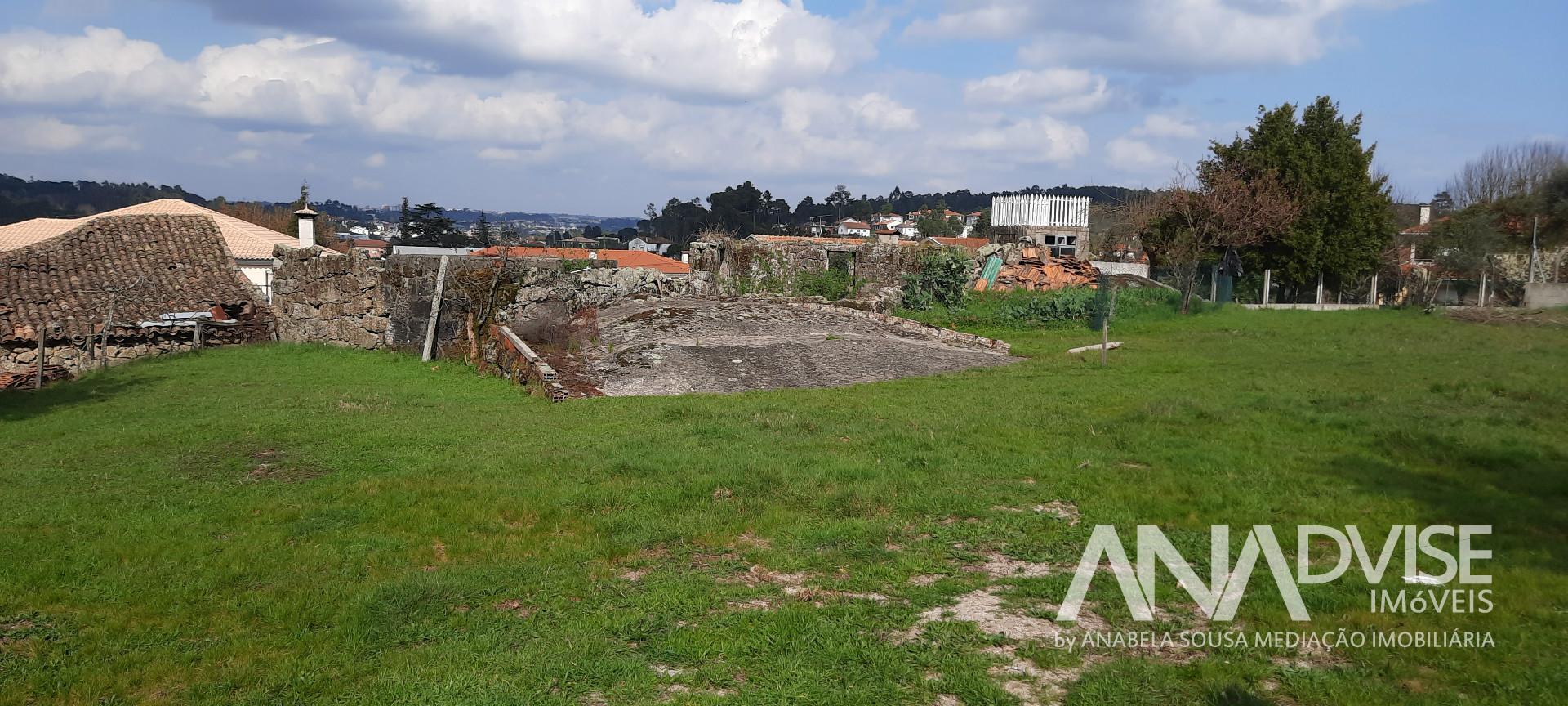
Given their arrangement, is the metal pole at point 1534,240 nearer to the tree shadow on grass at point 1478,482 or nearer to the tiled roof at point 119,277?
the tree shadow on grass at point 1478,482

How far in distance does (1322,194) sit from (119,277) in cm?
3051

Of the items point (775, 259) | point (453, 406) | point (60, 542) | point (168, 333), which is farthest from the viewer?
point (775, 259)

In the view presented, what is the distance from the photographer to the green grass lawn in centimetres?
425

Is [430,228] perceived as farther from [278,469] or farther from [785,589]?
[785,589]

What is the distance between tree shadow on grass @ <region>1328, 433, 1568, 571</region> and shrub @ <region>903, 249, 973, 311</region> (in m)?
15.0

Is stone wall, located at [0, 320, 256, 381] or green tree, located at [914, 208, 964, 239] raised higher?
green tree, located at [914, 208, 964, 239]

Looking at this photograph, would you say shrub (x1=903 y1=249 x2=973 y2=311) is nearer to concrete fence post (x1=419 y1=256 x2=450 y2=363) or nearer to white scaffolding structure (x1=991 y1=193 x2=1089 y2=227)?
concrete fence post (x1=419 y1=256 x2=450 y2=363)

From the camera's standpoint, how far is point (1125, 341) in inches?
745

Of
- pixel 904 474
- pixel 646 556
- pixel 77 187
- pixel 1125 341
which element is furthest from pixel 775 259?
pixel 77 187

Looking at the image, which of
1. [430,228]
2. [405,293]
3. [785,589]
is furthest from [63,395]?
[430,228]

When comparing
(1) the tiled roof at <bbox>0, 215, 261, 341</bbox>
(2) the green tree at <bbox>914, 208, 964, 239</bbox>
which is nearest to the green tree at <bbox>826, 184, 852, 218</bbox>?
(2) the green tree at <bbox>914, 208, 964, 239</bbox>

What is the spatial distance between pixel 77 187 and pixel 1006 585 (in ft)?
400

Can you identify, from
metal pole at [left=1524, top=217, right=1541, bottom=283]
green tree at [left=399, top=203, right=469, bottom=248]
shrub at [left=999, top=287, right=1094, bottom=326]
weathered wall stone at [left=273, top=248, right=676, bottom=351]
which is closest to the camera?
weathered wall stone at [left=273, top=248, right=676, bottom=351]

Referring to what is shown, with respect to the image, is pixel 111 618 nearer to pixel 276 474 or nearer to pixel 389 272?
pixel 276 474
